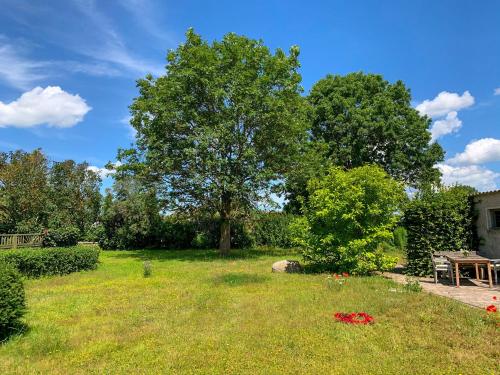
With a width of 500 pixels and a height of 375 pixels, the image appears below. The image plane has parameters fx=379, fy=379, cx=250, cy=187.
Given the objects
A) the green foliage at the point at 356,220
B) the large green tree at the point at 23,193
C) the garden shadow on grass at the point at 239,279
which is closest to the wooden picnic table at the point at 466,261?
the green foliage at the point at 356,220

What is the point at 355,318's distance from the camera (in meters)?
7.29

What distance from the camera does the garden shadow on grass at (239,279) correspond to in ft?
39.9

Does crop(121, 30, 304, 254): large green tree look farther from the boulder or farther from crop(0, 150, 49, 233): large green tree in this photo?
crop(0, 150, 49, 233): large green tree

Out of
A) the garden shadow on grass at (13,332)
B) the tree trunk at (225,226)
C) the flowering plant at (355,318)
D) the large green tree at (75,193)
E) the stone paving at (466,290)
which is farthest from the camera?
the large green tree at (75,193)

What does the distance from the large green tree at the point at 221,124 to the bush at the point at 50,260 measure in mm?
6712

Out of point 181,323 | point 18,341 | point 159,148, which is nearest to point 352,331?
point 181,323

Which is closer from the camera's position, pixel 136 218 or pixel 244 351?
pixel 244 351

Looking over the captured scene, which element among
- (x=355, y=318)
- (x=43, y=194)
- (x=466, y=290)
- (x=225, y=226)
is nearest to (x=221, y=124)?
(x=225, y=226)

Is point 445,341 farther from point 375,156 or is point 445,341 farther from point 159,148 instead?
point 375,156

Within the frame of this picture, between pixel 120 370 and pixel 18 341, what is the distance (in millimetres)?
2658

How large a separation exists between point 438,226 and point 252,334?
31.3ft

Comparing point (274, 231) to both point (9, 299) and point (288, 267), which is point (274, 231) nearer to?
point (288, 267)

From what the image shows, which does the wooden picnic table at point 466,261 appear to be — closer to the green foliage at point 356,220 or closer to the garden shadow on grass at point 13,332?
the green foliage at point 356,220

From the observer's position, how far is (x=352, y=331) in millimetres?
6684
